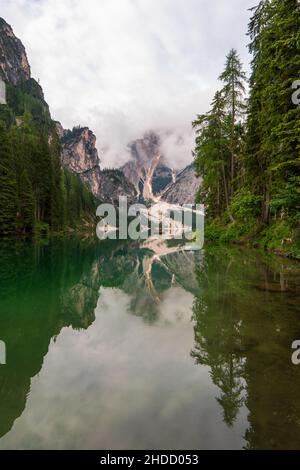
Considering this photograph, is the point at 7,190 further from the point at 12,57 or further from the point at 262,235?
the point at 12,57

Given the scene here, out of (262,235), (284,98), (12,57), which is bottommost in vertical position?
(262,235)

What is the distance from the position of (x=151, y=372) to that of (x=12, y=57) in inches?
7323

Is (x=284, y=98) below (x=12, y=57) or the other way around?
below

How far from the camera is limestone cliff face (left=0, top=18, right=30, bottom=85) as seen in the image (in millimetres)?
145250

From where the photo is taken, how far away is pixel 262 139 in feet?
71.0

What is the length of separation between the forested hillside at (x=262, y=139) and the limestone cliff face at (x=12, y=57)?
138 meters

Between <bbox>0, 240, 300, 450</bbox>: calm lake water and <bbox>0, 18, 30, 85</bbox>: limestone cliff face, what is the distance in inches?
6283

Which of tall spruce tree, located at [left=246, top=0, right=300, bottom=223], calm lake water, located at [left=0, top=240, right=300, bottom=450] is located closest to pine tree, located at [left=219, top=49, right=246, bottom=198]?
tall spruce tree, located at [left=246, top=0, right=300, bottom=223]

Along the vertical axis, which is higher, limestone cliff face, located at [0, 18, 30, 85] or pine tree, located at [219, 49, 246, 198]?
limestone cliff face, located at [0, 18, 30, 85]

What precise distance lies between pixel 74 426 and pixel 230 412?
5.46ft

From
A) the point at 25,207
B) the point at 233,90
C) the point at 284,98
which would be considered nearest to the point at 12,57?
the point at 25,207
